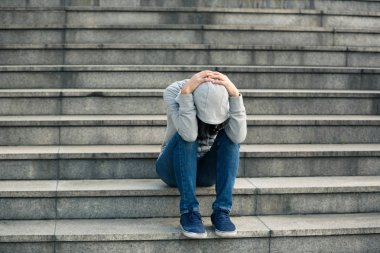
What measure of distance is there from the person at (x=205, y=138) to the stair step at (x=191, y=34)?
2833 millimetres

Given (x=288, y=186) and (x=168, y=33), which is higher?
(x=168, y=33)

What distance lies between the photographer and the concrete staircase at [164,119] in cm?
399

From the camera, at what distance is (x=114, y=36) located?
650 cm

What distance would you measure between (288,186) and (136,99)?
174cm

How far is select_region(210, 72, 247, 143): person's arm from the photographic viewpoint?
3.74 meters

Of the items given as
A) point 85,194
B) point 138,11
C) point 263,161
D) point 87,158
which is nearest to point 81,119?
point 87,158

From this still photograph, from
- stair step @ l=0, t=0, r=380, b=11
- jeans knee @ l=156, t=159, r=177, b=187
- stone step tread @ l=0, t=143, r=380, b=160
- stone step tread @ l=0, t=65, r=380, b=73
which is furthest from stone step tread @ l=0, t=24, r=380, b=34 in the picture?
jeans knee @ l=156, t=159, r=177, b=187

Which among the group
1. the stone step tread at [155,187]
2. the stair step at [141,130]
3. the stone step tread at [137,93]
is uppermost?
the stone step tread at [137,93]

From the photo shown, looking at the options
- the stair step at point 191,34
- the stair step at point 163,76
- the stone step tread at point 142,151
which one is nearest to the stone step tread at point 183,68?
the stair step at point 163,76

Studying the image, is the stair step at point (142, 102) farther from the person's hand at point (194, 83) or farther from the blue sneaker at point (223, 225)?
the blue sneaker at point (223, 225)

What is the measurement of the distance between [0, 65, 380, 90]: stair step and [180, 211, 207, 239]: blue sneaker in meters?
2.26

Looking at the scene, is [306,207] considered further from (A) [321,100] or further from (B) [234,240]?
(A) [321,100]

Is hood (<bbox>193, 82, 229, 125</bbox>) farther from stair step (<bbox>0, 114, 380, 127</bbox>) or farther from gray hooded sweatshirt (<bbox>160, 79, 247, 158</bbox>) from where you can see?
stair step (<bbox>0, 114, 380, 127</bbox>)

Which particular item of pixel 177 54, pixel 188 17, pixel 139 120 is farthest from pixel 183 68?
pixel 188 17
